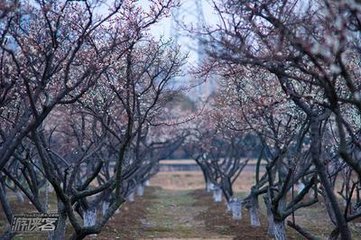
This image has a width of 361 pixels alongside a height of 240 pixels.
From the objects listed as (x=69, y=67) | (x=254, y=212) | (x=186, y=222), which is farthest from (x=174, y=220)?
(x=69, y=67)

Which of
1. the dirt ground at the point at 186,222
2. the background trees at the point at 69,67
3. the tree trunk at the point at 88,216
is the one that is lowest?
the dirt ground at the point at 186,222

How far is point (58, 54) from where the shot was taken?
9836mm

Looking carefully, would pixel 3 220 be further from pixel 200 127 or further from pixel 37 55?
pixel 200 127

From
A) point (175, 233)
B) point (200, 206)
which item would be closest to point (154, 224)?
point (175, 233)

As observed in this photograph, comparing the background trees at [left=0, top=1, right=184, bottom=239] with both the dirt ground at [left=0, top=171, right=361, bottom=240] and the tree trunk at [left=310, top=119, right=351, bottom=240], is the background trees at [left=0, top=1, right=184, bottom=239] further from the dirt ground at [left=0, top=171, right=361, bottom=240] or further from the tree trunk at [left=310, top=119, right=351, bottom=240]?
the dirt ground at [left=0, top=171, right=361, bottom=240]

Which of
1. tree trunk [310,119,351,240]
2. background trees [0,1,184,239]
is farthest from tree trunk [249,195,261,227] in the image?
tree trunk [310,119,351,240]

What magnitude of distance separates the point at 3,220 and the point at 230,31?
11436 mm

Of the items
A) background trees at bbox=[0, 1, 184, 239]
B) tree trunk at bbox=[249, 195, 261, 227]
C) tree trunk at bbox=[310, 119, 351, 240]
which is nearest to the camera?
tree trunk at bbox=[310, 119, 351, 240]

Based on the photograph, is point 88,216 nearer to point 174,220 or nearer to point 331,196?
point 174,220

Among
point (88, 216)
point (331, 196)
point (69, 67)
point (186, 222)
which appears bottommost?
point (186, 222)

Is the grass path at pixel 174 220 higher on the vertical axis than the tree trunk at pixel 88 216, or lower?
lower

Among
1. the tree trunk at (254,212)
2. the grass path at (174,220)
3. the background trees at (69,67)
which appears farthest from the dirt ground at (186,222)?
the background trees at (69,67)

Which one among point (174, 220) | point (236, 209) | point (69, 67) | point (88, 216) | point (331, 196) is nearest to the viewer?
point (331, 196)

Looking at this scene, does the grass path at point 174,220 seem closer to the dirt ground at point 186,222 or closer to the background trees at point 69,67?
the dirt ground at point 186,222
